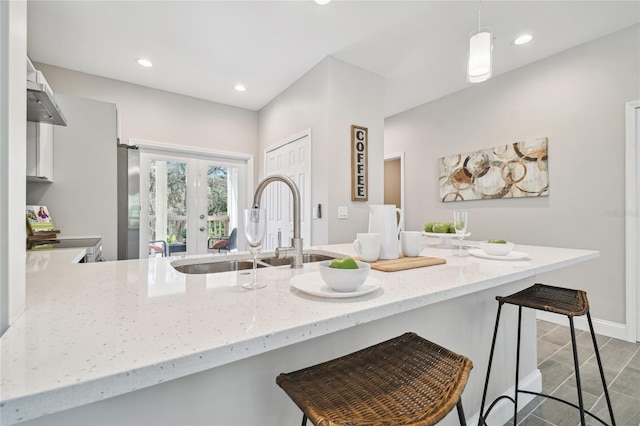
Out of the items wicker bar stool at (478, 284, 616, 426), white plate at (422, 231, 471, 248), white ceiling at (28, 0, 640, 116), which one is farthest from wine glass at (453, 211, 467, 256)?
white ceiling at (28, 0, 640, 116)

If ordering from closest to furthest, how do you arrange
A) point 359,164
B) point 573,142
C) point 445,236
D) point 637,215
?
point 445,236 → point 637,215 → point 573,142 → point 359,164

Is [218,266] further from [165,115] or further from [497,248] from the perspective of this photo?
[165,115]

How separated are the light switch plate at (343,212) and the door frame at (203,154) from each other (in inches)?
72.7

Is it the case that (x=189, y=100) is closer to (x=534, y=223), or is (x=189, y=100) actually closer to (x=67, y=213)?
(x=67, y=213)

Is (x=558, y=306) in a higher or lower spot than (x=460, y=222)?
lower

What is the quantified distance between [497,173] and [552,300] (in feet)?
7.66

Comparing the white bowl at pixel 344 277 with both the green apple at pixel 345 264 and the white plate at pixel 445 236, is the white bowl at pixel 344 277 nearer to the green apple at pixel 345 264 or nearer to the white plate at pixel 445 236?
the green apple at pixel 345 264

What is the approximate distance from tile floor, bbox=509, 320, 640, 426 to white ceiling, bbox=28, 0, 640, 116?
270 centimetres

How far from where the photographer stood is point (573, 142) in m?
2.72

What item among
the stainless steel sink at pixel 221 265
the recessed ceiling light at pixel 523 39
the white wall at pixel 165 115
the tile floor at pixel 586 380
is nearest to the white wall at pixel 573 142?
the tile floor at pixel 586 380

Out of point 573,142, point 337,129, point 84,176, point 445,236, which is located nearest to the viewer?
point 445,236

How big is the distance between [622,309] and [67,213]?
16.0ft

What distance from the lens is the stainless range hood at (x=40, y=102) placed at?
147 cm

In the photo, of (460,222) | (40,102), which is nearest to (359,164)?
(460,222)
